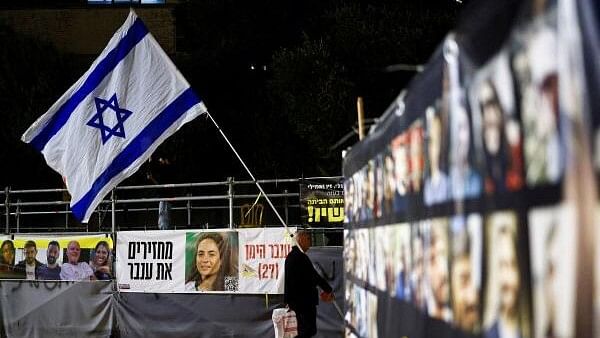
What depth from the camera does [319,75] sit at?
26.8 meters

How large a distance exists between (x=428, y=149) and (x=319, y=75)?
885 inches


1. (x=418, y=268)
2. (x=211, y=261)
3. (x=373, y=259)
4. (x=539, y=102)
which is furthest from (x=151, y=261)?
(x=539, y=102)

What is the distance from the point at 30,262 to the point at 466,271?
1531 cm

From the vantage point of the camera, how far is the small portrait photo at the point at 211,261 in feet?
51.8

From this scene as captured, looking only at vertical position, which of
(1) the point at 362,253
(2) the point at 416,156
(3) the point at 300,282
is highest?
(2) the point at 416,156

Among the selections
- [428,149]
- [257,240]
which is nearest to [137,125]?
[257,240]

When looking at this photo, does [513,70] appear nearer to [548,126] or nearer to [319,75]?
[548,126]

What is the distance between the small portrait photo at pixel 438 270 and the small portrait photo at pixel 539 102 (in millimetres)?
1175

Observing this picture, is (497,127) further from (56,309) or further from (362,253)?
(56,309)

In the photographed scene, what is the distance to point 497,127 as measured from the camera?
10.7ft

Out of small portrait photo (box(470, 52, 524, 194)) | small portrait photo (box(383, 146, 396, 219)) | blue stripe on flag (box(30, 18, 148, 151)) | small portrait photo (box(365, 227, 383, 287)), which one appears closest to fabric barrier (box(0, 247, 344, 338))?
blue stripe on flag (box(30, 18, 148, 151))

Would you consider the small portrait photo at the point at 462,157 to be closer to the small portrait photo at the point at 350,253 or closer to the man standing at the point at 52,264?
the small portrait photo at the point at 350,253

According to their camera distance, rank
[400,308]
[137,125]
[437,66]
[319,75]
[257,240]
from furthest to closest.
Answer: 1. [319,75]
2. [257,240]
3. [137,125]
4. [400,308]
5. [437,66]

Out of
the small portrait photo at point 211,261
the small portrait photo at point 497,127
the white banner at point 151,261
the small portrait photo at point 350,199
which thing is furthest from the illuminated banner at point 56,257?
the small portrait photo at point 497,127
